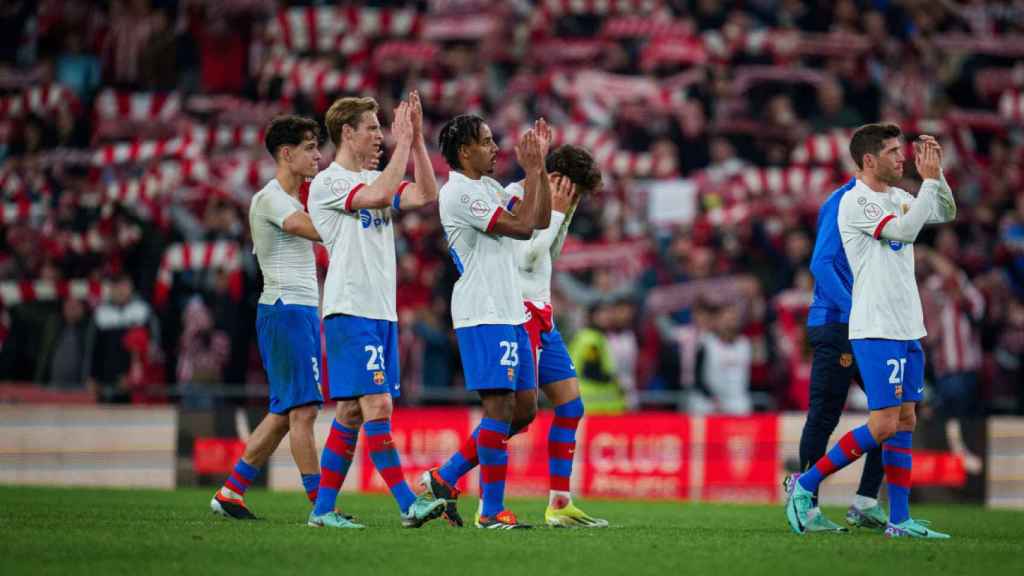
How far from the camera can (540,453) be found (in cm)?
1705

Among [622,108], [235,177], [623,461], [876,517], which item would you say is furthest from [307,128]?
[622,108]

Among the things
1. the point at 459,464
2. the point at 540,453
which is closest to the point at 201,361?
the point at 540,453

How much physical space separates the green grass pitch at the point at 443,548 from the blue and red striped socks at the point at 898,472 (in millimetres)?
235

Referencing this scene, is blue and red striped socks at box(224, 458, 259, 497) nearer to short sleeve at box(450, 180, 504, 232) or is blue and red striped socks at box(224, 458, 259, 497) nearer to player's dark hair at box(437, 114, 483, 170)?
short sleeve at box(450, 180, 504, 232)

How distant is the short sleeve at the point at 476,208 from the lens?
9.61 metres

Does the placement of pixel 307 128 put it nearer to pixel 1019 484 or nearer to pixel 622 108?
pixel 1019 484

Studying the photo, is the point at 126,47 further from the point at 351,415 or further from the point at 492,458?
the point at 492,458

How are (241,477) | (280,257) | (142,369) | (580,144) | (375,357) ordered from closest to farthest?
(375,357) → (280,257) → (241,477) → (142,369) → (580,144)

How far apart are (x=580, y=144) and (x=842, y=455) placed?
11757mm

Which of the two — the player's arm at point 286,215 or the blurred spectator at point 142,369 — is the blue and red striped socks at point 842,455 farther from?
the blurred spectator at point 142,369

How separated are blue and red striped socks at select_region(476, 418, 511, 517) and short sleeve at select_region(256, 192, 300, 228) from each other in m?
1.94

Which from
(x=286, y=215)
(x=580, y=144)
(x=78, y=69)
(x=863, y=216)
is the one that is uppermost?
(x=78, y=69)

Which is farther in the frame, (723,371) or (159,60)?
(159,60)

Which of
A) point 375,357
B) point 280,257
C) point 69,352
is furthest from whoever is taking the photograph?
point 69,352
